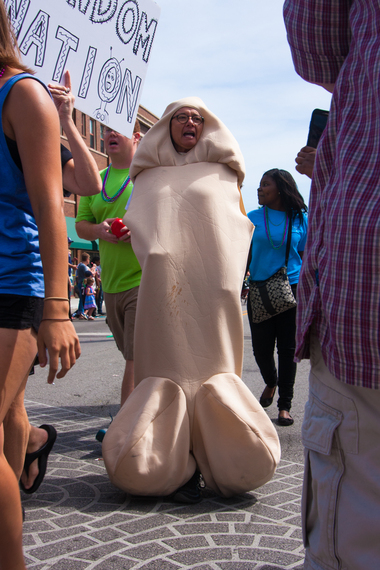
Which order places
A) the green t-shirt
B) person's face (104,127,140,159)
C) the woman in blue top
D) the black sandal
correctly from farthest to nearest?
the woman in blue top → the black sandal → person's face (104,127,140,159) → the green t-shirt

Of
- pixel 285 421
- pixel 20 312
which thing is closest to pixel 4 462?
pixel 20 312

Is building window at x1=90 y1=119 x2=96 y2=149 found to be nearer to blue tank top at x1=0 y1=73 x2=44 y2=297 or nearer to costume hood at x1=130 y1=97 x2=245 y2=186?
costume hood at x1=130 y1=97 x2=245 y2=186

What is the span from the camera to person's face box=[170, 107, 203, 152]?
3.28 m

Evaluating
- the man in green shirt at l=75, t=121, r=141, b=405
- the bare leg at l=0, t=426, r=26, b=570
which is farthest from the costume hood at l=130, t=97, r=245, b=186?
the bare leg at l=0, t=426, r=26, b=570

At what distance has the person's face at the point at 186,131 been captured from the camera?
10.8ft

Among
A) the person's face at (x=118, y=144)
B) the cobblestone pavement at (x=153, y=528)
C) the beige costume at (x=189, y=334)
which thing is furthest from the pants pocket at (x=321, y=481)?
the person's face at (x=118, y=144)

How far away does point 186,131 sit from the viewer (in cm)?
328

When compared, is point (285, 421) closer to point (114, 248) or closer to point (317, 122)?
point (114, 248)

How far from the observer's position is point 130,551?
232 cm

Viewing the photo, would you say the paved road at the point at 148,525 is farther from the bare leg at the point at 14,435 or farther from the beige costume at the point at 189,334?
the bare leg at the point at 14,435

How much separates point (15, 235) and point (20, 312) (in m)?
0.25

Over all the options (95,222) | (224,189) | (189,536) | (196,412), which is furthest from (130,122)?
(189,536)

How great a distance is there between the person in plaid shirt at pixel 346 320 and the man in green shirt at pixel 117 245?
2.55 m

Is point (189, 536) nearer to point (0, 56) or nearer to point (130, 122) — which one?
point (0, 56)
